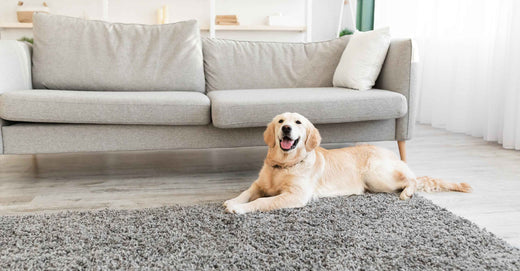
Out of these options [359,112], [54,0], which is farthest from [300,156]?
[54,0]

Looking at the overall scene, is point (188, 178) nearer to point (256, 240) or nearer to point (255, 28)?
point (256, 240)

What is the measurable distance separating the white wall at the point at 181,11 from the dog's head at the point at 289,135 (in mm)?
3473

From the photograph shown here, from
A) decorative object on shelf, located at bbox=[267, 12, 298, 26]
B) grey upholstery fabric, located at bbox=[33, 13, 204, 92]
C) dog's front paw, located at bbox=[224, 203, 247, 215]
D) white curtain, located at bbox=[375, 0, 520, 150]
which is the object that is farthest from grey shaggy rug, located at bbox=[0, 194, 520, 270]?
decorative object on shelf, located at bbox=[267, 12, 298, 26]

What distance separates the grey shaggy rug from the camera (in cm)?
129

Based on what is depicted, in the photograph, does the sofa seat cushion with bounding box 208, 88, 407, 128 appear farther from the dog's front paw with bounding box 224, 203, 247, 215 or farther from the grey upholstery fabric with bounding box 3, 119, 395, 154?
the dog's front paw with bounding box 224, 203, 247, 215

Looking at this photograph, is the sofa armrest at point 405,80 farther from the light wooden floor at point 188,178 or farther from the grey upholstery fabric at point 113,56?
the grey upholstery fabric at point 113,56

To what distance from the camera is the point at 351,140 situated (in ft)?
8.23

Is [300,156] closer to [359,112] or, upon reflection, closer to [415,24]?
[359,112]

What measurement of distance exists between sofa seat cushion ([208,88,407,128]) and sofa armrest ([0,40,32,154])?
3.64 feet

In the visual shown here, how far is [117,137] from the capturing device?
7.30ft

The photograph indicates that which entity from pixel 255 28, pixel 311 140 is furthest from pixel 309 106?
pixel 255 28

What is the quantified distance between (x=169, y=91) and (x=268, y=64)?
0.76 m

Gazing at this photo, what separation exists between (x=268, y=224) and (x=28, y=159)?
2.04 meters

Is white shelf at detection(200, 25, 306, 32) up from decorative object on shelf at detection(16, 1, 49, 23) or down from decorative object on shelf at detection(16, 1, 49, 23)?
down
